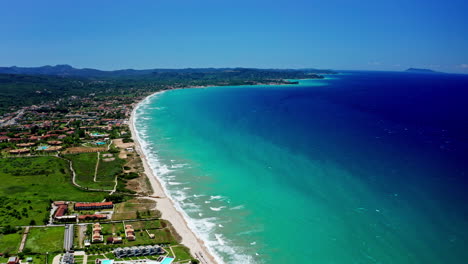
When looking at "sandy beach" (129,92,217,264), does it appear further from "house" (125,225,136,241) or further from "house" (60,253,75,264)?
"house" (60,253,75,264)

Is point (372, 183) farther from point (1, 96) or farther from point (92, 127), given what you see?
point (1, 96)

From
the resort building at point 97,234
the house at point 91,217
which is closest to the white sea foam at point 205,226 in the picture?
the house at point 91,217

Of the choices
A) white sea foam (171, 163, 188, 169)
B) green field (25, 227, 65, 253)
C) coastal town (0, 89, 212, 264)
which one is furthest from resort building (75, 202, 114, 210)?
white sea foam (171, 163, 188, 169)

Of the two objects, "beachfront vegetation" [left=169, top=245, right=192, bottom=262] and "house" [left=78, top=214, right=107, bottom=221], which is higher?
Result: "house" [left=78, top=214, right=107, bottom=221]

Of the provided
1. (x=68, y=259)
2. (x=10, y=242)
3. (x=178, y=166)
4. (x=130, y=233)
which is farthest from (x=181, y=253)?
(x=178, y=166)

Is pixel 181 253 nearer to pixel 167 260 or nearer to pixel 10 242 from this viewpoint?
pixel 167 260

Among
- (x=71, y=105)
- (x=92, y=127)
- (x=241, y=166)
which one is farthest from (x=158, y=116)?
(x=241, y=166)

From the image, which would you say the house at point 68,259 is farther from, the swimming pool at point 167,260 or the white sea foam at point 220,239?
the white sea foam at point 220,239
